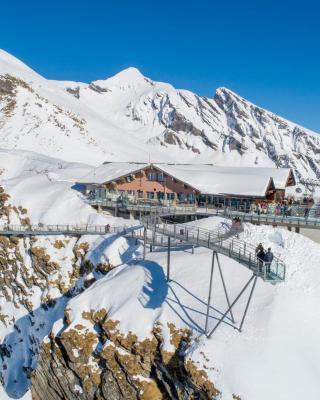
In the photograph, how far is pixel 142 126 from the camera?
16075 cm

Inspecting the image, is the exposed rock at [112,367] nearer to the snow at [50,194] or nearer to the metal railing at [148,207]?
the metal railing at [148,207]

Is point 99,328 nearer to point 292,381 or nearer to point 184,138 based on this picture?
point 292,381

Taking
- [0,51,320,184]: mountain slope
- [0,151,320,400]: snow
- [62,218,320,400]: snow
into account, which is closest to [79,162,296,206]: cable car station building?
[0,151,320,400]: snow

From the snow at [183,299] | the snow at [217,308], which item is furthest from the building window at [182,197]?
the snow at [217,308]

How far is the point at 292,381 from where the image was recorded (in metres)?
24.1

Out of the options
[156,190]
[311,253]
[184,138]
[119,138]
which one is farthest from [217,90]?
[311,253]

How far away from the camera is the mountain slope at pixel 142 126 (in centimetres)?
10194

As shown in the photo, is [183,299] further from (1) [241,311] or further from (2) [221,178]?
(2) [221,178]

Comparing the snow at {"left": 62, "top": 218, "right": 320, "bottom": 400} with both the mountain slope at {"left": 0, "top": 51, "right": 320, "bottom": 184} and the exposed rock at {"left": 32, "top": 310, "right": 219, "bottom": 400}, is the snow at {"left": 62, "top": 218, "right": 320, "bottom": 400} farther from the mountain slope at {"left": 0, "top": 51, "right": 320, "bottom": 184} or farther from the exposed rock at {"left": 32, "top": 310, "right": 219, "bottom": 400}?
the mountain slope at {"left": 0, "top": 51, "right": 320, "bottom": 184}

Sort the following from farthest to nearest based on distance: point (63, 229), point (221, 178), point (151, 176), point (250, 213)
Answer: point (151, 176) → point (221, 178) → point (63, 229) → point (250, 213)

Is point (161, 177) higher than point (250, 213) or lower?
higher

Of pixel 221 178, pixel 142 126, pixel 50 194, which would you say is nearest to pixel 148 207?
pixel 221 178

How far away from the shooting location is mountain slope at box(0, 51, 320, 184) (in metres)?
102

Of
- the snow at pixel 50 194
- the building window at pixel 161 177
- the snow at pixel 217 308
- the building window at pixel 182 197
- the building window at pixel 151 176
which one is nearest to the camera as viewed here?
the snow at pixel 217 308
